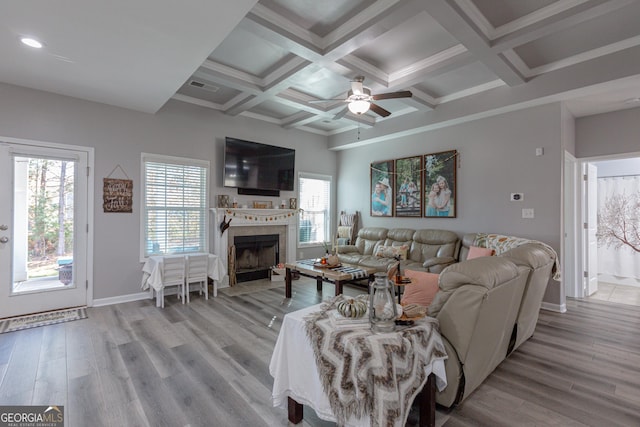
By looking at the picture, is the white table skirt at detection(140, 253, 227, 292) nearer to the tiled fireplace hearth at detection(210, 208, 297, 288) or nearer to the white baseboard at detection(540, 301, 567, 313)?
the tiled fireplace hearth at detection(210, 208, 297, 288)

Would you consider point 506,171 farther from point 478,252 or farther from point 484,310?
point 484,310

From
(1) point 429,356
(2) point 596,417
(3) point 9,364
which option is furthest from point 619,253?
(3) point 9,364

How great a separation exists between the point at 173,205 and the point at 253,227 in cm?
146

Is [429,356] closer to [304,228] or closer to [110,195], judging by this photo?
[110,195]

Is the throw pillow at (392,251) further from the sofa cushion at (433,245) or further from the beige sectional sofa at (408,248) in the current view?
the sofa cushion at (433,245)

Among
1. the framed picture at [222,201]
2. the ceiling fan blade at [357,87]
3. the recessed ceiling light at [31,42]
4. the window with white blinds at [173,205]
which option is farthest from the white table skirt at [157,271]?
the ceiling fan blade at [357,87]

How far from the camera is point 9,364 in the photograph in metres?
2.62

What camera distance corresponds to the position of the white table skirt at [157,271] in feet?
13.7

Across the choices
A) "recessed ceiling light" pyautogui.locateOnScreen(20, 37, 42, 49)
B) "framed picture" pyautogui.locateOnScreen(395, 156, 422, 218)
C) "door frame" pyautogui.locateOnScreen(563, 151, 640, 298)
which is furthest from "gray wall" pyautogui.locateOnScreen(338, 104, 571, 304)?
"recessed ceiling light" pyautogui.locateOnScreen(20, 37, 42, 49)

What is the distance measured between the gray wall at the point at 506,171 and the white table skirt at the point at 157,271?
352 centimetres

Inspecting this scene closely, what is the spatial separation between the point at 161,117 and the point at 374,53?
3324 mm

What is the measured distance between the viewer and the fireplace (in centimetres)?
564

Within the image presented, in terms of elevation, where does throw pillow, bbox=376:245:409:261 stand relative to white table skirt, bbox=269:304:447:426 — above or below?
above

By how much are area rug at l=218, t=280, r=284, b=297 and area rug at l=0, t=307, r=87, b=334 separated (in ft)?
6.11
